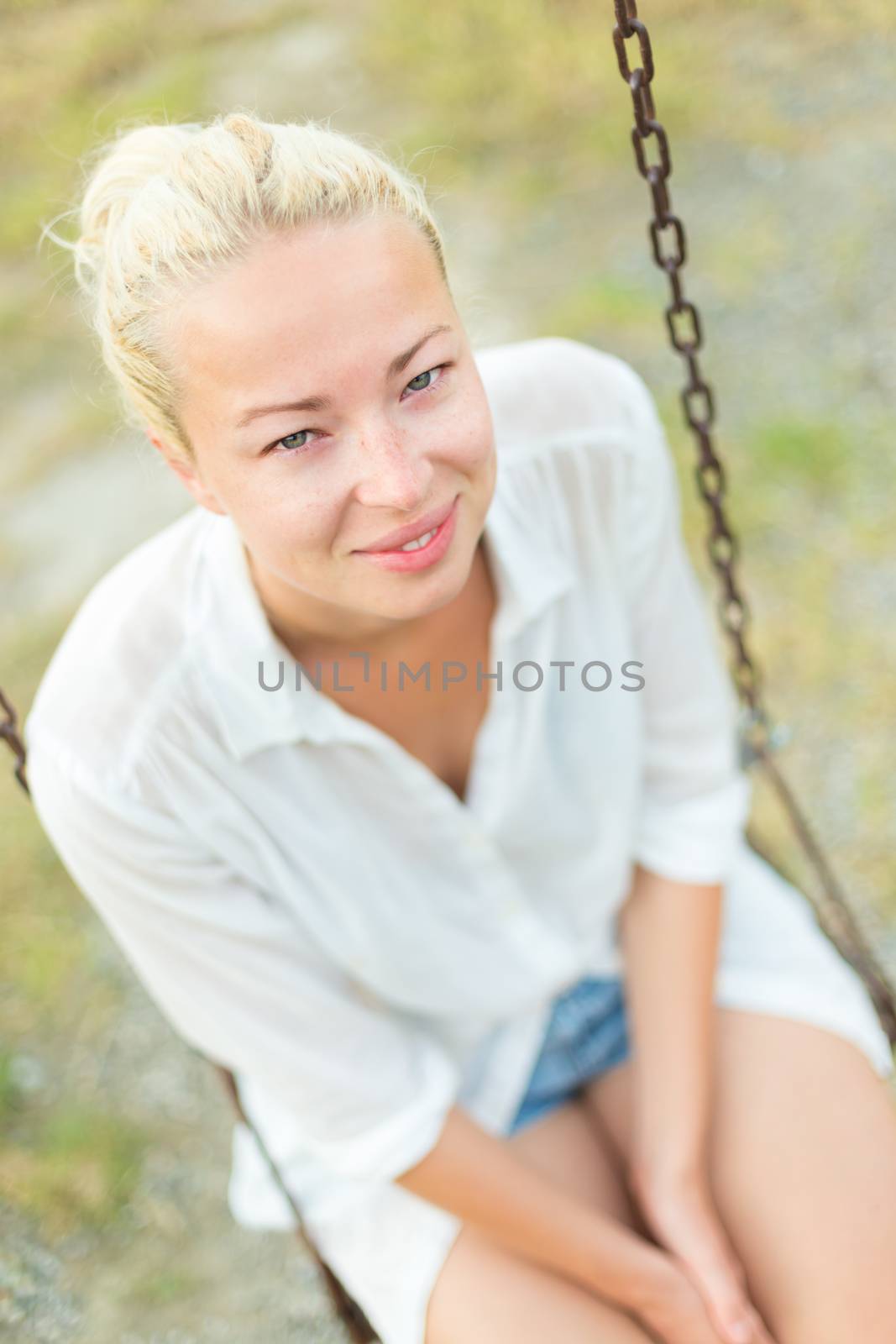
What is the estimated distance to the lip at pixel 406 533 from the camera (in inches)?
45.4

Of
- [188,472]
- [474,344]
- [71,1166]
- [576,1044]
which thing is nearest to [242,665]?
[188,472]

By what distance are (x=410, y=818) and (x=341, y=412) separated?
53 centimetres

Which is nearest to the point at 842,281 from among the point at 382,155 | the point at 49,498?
the point at 49,498

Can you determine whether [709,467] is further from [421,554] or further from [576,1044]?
[576,1044]

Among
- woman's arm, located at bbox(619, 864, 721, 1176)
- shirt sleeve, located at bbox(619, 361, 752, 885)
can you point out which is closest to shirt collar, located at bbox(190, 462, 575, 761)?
shirt sleeve, located at bbox(619, 361, 752, 885)

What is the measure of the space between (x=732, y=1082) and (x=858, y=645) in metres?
1.52

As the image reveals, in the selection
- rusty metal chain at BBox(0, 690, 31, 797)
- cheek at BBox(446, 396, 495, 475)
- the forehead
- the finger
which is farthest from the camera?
the finger

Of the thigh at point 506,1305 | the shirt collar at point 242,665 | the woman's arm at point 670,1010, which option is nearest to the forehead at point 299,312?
the shirt collar at point 242,665

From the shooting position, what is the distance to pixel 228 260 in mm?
1051

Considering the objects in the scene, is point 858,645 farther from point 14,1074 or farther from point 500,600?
point 14,1074

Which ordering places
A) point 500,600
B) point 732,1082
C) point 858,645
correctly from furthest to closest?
point 858,645 < point 732,1082 < point 500,600

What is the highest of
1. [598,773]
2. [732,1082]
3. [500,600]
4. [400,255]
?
A: [400,255]

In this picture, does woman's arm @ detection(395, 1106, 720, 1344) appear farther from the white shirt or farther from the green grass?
the green grass

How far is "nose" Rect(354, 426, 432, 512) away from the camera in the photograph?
1105 millimetres
